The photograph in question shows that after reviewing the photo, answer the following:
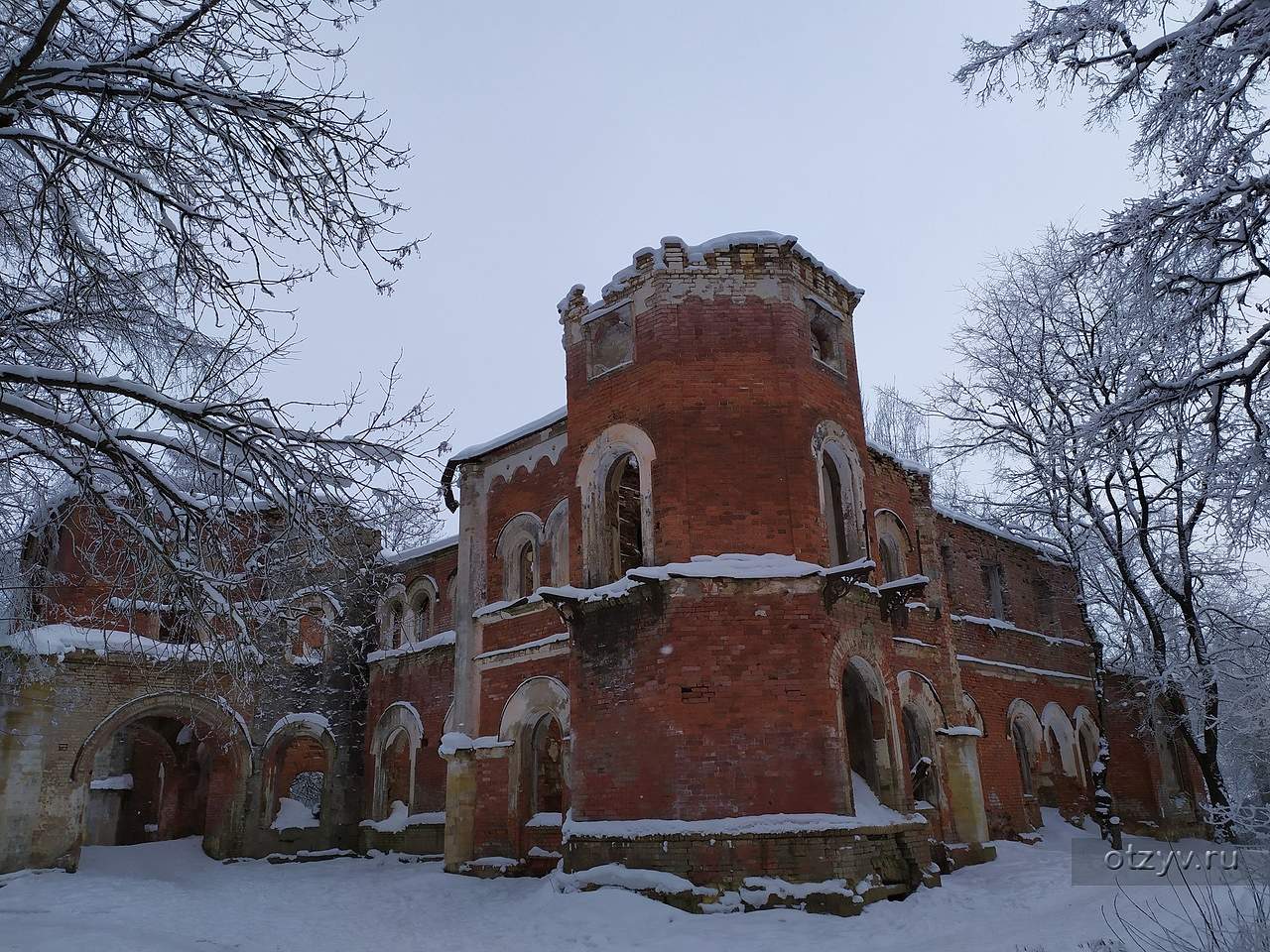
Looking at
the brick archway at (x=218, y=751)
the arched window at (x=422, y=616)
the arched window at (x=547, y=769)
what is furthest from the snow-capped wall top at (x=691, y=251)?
the brick archway at (x=218, y=751)

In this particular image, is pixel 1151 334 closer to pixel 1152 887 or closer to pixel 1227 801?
pixel 1152 887

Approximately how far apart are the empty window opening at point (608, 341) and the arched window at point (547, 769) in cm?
577

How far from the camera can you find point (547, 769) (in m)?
15.5

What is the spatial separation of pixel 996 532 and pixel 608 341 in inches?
445

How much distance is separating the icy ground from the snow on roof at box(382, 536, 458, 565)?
6419 millimetres

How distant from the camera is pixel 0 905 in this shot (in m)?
10.9

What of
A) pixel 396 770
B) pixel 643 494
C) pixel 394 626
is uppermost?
pixel 643 494

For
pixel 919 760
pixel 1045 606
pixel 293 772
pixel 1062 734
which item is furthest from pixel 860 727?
pixel 293 772

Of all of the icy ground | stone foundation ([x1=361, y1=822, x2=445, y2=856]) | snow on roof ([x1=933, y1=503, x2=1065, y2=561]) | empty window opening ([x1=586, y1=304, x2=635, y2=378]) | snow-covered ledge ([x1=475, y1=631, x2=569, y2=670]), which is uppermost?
empty window opening ([x1=586, y1=304, x2=635, y2=378])

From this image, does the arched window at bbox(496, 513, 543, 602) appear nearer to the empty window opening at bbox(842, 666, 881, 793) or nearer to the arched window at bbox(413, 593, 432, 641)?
the arched window at bbox(413, 593, 432, 641)

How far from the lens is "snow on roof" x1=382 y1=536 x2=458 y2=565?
18.6m

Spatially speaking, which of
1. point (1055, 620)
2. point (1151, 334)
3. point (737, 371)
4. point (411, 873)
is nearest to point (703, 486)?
point (737, 371)

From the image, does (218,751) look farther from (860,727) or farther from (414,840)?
(860,727)

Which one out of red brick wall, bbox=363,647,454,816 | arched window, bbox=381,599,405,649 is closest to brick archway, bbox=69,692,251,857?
red brick wall, bbox=363,647,454,816
